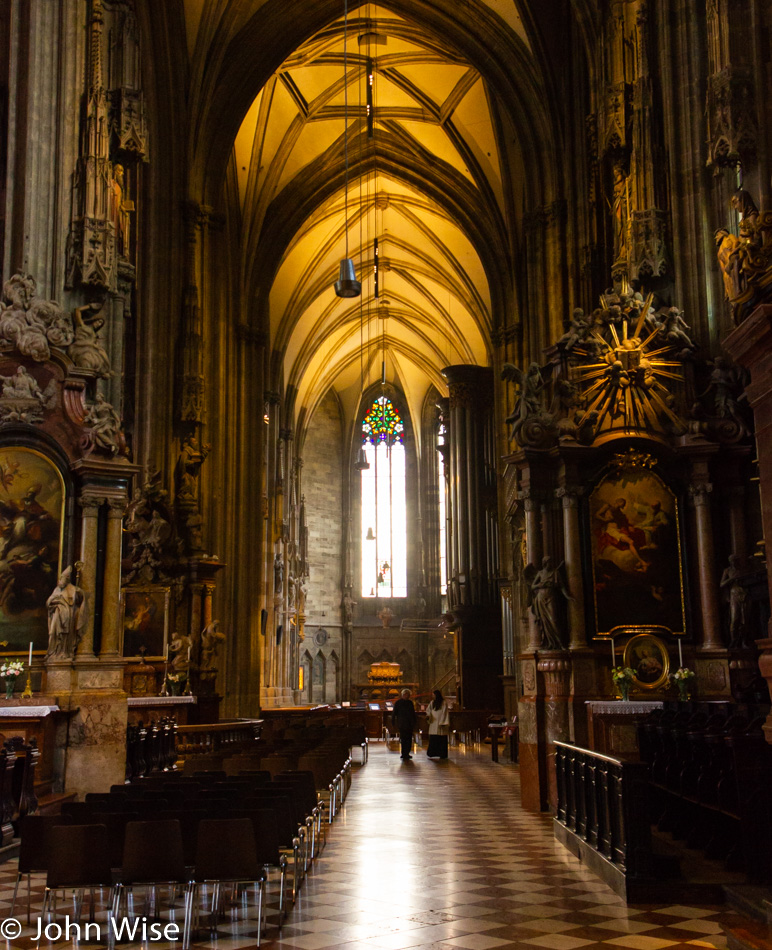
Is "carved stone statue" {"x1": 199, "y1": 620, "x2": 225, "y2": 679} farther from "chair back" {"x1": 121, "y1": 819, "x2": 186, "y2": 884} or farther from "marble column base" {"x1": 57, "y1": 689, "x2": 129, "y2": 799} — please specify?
"chair back" {"x1": 121, "y1": 819, "x2": 186, "y2": 884}

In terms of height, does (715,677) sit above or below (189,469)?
below

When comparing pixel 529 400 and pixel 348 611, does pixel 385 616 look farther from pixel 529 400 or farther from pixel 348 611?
pixel 529 400

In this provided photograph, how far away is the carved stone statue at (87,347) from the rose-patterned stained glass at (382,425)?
3480 cm

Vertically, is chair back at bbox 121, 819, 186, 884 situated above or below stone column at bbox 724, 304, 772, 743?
below

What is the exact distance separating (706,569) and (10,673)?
8644 mm

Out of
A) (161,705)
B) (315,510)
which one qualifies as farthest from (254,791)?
(315,510)

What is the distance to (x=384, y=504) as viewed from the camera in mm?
48406

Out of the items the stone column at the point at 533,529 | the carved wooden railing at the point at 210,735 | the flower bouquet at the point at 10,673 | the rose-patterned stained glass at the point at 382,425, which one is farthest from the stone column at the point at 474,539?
the flower bouquet at the point at 10,673

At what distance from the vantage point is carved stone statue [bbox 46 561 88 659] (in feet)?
40.7

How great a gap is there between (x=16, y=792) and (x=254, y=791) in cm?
369

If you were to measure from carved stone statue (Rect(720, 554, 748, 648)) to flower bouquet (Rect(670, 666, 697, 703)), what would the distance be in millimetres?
712

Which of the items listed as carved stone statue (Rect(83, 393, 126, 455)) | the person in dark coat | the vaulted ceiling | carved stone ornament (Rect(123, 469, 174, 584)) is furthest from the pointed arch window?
carved stone statue (Rect(83, 393, 126, 455))

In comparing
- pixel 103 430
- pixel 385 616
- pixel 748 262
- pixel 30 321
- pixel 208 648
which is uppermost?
pixel 30 321

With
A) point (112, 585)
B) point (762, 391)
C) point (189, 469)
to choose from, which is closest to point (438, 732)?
point (189, 469)
